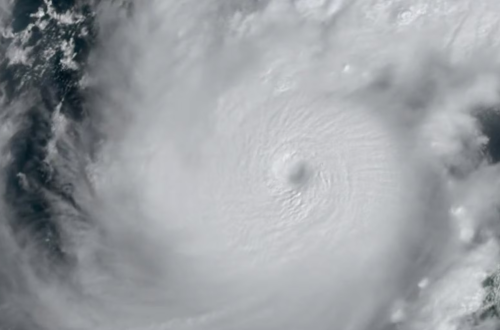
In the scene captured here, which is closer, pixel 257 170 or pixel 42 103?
pixel 257 170

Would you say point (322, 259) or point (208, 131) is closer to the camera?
point (322, 259)

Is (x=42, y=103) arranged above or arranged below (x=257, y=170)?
above

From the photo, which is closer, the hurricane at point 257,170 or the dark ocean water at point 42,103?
the hurricane at point 257,170

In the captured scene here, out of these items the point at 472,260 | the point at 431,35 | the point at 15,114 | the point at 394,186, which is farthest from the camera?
the point at 15,114

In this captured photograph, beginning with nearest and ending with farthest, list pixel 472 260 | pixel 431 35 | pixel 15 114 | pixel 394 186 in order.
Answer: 1. pixel 472 260
2. pixel 394 186
3. pixel 431 35
4. pixel 15 114

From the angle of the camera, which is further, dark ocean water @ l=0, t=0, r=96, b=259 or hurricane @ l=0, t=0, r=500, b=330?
dark ocean water @ l=0, t=0, r=96, b=259

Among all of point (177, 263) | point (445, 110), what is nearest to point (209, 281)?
point (177, 263)

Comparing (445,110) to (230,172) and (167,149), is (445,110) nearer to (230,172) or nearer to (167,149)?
(230,172)

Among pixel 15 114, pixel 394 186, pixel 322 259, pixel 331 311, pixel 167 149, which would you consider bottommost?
pixel 331 311
